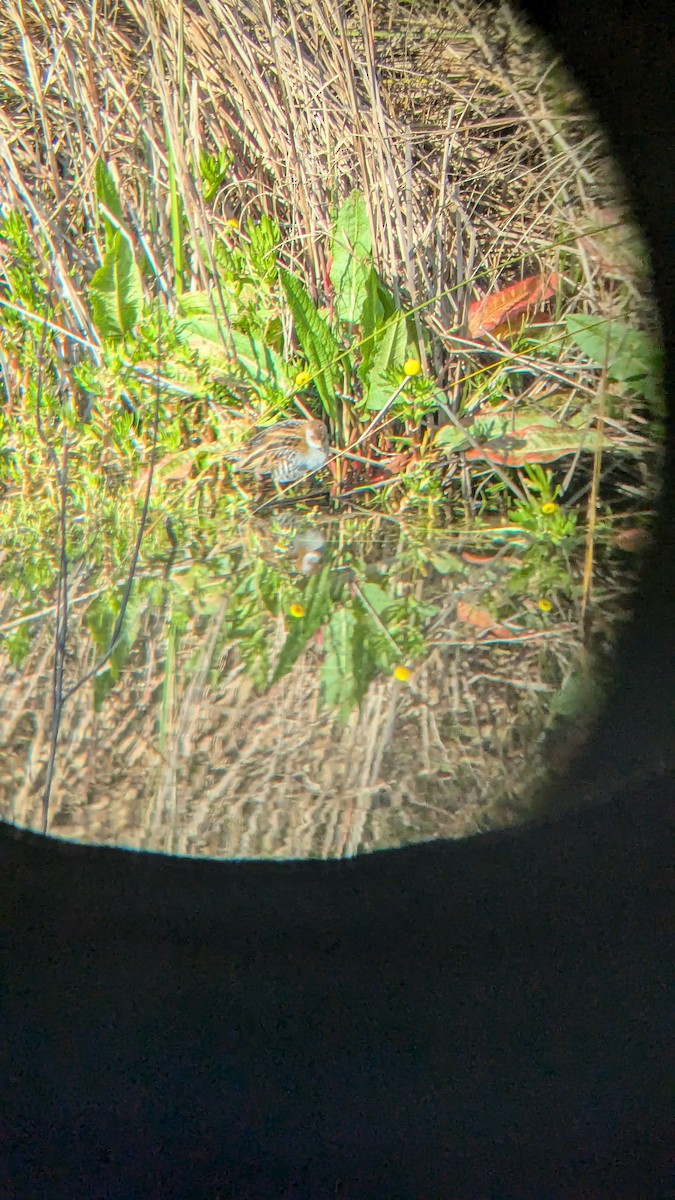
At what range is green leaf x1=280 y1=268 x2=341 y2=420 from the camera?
2.63 feet

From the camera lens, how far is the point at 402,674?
2.61 feet

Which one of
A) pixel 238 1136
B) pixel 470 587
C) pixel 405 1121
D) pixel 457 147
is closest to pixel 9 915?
pixel 238 1136

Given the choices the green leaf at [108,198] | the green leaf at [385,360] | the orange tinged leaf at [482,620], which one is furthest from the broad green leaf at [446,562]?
the green leaf at [108,198]

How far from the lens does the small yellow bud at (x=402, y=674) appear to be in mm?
795

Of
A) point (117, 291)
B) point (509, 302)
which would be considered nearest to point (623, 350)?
point (509, 302)

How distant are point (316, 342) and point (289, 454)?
108mm

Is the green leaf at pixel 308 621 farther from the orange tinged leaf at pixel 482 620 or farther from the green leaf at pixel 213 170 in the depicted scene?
the green leaf at pixel 213 170

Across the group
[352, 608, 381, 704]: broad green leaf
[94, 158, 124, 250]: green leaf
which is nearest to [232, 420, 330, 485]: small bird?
[352, 608, 381, 704]: broad green leaf

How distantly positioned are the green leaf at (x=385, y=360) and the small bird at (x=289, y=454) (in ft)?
0.17

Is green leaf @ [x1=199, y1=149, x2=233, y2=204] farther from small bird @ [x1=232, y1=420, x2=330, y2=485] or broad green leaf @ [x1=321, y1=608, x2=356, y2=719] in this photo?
broad green leaf @ [x1=321, y1=608, x2=356, y2=719]

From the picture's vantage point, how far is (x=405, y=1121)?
0.75 meters

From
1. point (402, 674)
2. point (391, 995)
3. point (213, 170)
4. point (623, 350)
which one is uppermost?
point (213, 170)

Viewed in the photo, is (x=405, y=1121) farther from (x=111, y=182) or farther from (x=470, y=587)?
(x=111, y=182)

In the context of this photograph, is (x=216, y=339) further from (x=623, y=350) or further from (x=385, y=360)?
(x=623, y=350)
